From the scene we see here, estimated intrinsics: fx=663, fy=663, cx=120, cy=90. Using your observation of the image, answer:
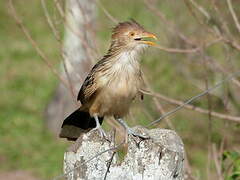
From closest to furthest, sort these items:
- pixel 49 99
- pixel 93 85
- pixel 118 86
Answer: pixel 118 86 < pixel 93 85 < pixel 49 99

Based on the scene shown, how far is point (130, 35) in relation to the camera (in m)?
4.55

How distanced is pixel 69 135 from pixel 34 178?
486cm

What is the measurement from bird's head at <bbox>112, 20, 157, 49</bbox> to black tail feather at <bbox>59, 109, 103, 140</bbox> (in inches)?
22.3

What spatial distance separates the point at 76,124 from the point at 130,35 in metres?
0.73

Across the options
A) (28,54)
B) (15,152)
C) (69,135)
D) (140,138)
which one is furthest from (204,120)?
(140,138)

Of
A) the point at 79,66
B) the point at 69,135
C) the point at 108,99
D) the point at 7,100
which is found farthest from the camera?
the point at 7,100

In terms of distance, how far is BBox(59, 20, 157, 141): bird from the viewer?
452cm

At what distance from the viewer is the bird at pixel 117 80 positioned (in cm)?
452

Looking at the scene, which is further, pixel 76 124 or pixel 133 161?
pixel 76 124

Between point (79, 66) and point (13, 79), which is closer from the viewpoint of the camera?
point (79, 66)

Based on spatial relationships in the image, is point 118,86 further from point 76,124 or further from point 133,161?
point 133,161

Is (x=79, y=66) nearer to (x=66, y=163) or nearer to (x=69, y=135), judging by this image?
(x=69, y=135)

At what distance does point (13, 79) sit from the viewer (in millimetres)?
12461

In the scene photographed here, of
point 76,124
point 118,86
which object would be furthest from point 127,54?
point 76,124
